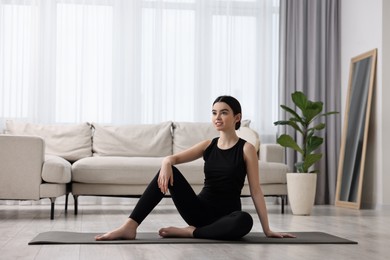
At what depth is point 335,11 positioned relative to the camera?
7191 mm

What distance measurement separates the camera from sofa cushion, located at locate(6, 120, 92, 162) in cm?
608

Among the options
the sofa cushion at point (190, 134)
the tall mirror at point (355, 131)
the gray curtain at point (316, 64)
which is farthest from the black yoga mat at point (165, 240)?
the gray curtain at point (316, 64)

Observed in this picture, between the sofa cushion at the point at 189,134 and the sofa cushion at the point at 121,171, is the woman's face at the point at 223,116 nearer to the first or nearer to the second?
the sofa cushion at the point at 121,171

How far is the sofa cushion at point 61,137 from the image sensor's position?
6.08 m

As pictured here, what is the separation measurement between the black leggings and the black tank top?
0.08m

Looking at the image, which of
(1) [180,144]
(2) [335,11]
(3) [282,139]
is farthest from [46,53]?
(2) [335,11]

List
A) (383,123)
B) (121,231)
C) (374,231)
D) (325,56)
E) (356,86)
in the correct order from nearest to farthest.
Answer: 1. (121,231)
2. (374,231)
3. (383,123)
4. (356,86)
5. (325,56)

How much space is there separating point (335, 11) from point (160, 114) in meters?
2.22

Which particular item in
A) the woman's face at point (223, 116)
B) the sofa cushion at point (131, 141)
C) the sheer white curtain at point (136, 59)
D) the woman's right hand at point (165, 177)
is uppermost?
the sheer white curtain at point (136, 59)

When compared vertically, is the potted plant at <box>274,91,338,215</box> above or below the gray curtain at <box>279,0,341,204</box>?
below

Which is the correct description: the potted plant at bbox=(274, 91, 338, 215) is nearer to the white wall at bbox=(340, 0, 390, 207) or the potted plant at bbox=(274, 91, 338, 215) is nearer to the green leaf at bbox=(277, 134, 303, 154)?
the green leaf at bbox=(277, 134, 303, 154)

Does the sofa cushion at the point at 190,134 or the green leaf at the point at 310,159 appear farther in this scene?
the sofa cushion at the point at 190,134

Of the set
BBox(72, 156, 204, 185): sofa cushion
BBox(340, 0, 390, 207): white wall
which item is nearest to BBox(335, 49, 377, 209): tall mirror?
BBox(340, 0, 390, 207): white wall

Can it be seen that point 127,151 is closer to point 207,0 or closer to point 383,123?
point 207,0
